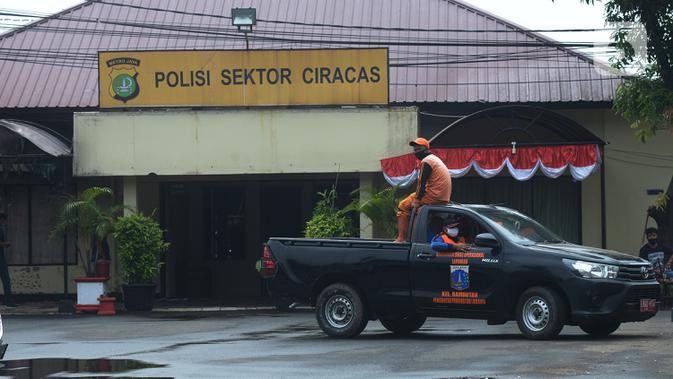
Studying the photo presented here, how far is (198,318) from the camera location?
21.2 meters

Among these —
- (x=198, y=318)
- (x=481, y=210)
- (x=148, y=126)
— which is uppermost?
(x=148, y=126)

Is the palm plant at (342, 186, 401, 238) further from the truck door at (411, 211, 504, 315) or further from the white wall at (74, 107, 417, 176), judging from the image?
the truck door at (411, 211, 504, 315)

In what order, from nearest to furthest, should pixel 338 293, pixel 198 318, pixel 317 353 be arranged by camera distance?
pixel 317 353, pixel 338 293, pixel 198 318

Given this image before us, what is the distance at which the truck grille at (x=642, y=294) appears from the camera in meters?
14.4

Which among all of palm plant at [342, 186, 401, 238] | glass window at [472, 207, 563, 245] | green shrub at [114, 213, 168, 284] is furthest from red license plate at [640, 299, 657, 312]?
green shrub at [114, 213, 168, 284]

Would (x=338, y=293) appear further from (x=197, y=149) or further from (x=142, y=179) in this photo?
(x=142, y=179)

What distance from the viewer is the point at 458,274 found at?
599 inches

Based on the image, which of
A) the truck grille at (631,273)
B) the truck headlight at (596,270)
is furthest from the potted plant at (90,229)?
the truck grille at (631,273)

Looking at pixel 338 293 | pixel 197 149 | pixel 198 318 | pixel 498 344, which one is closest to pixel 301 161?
pixel 197 149

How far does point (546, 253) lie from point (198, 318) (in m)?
8.34

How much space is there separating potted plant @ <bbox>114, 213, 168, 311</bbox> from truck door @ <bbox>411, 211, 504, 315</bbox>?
9.70 m

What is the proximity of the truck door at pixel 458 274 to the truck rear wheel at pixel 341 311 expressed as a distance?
78cm

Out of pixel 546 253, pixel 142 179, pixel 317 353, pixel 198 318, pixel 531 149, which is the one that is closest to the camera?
pixel 317 353

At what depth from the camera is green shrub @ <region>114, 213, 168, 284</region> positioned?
24.0 m
